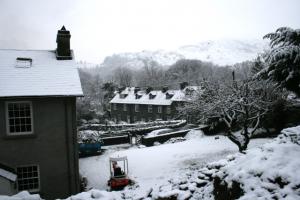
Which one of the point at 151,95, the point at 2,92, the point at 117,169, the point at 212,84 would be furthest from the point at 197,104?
the point at 151,95

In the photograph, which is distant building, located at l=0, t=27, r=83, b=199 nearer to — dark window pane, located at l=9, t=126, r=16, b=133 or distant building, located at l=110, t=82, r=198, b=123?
dark window pane, located at l=9, t=126, r=16, b=133

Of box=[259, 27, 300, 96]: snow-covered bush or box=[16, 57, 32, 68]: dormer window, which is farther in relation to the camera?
box=[16, 57, 32, 68]: dormer window

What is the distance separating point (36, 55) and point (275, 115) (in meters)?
24.8

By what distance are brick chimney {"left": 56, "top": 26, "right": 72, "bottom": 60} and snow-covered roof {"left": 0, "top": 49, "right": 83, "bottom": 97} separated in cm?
38

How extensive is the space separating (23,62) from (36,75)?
5.86ft

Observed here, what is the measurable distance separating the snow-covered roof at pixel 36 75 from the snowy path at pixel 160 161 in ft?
25.6

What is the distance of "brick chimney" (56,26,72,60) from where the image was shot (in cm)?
1830

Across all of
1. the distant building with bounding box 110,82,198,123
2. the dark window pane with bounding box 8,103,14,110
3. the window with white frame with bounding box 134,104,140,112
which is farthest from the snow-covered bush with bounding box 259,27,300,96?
the window with white frame with bounding box 134,104,140,112

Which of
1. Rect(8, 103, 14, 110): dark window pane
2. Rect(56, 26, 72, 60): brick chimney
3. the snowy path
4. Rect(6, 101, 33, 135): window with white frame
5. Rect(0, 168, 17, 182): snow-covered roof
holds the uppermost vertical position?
Rect(56, 26, 72, 60): brick chimney

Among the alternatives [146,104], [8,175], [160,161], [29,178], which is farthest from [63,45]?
[146,104]

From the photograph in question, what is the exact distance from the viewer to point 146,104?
60.7 m

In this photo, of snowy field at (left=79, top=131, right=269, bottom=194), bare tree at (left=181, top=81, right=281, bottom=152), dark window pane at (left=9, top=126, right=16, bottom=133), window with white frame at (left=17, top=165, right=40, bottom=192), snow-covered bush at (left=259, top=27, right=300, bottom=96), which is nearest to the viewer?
snow-covered bush at (left=259, top=27, right=300, bottom=96)

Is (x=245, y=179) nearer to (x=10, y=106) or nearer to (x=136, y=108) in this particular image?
(x=10, y=106)

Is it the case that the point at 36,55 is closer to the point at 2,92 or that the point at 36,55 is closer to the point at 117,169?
the point at 2,92
